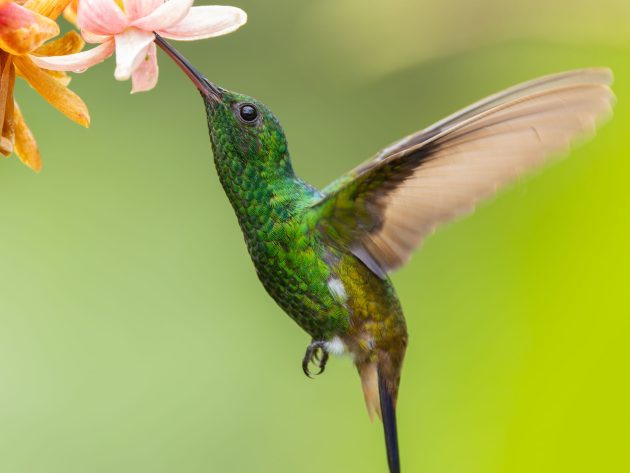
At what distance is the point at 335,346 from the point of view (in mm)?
1551

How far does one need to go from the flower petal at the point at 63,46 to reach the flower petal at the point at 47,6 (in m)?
0.04

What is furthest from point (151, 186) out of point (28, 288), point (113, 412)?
point (113, 412)

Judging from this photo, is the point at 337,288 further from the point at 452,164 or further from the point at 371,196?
the point at 452,164

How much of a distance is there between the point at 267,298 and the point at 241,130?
5.28ft

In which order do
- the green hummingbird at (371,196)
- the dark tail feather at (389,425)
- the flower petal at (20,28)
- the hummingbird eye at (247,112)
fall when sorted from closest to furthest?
the flower petal at (20,28), the green hummingbird at (371,196), the hummingbird eye at (247,112), the dark tail feather at (389,425)

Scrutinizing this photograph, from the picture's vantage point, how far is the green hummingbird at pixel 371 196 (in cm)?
126

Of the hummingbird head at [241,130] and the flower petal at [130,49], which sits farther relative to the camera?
the hummingbird head at [241,130]

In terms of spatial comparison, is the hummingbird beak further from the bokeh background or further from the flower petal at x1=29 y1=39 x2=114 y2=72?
the bokeh background

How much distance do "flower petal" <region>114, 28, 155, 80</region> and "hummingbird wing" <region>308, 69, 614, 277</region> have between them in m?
0.40

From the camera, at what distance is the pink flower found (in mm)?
1070

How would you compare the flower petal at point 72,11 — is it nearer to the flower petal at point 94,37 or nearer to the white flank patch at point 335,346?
the flower petal at point 94,37

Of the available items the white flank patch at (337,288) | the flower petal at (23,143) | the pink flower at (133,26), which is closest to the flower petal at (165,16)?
the pink flower at (133,26)

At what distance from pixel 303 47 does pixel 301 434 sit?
1.31 meters

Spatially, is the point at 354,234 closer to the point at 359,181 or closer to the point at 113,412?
the point at 359,181
